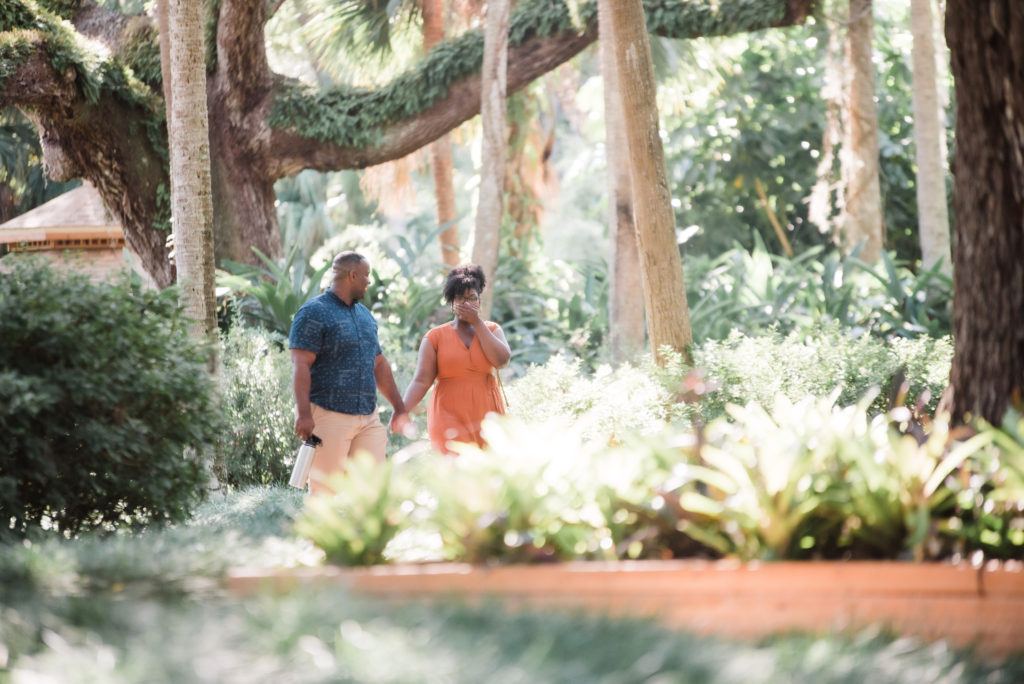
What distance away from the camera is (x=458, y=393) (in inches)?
261

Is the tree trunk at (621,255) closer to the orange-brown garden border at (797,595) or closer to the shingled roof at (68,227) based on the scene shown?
the orange-brown garden border at (797,595)

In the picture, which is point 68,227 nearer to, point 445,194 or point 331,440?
point 445,194

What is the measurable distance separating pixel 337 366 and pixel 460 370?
2.35ft

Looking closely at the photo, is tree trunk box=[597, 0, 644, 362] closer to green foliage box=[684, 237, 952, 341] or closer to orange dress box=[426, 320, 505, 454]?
green foliage box=[684, 237, 952, 341]

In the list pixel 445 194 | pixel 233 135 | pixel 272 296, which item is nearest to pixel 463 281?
pixel 272 296

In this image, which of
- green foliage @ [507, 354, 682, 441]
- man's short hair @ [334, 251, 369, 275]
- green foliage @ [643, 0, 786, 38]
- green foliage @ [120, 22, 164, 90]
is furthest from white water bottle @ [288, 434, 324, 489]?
green foliage @ [120, 22, 164, 90]

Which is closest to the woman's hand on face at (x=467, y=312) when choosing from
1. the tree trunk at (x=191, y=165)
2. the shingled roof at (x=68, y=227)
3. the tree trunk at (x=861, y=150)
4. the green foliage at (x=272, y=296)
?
the tree trunk at (x=191, y=165)

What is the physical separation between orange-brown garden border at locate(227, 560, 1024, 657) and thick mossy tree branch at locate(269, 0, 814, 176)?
10.9 m

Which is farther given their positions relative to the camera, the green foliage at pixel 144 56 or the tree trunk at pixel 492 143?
the green foliage at pixel 144 56

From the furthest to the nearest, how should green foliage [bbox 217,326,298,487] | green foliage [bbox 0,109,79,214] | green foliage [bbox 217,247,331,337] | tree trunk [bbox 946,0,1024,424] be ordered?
green foliage [bbox 0,109,79,214]
green foliage [bbox 217,247,331,337]
green foliage [bbox 217,326,298,487]
tree trunk [bbox 946,0,1024,424]

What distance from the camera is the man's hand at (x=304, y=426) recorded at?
6.34m

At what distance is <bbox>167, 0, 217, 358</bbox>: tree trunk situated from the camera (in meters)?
8.43

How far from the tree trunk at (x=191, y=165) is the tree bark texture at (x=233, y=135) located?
5197 mm

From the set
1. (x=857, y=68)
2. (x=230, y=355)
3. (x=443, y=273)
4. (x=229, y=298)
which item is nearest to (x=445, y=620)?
(x=230, y=355)
